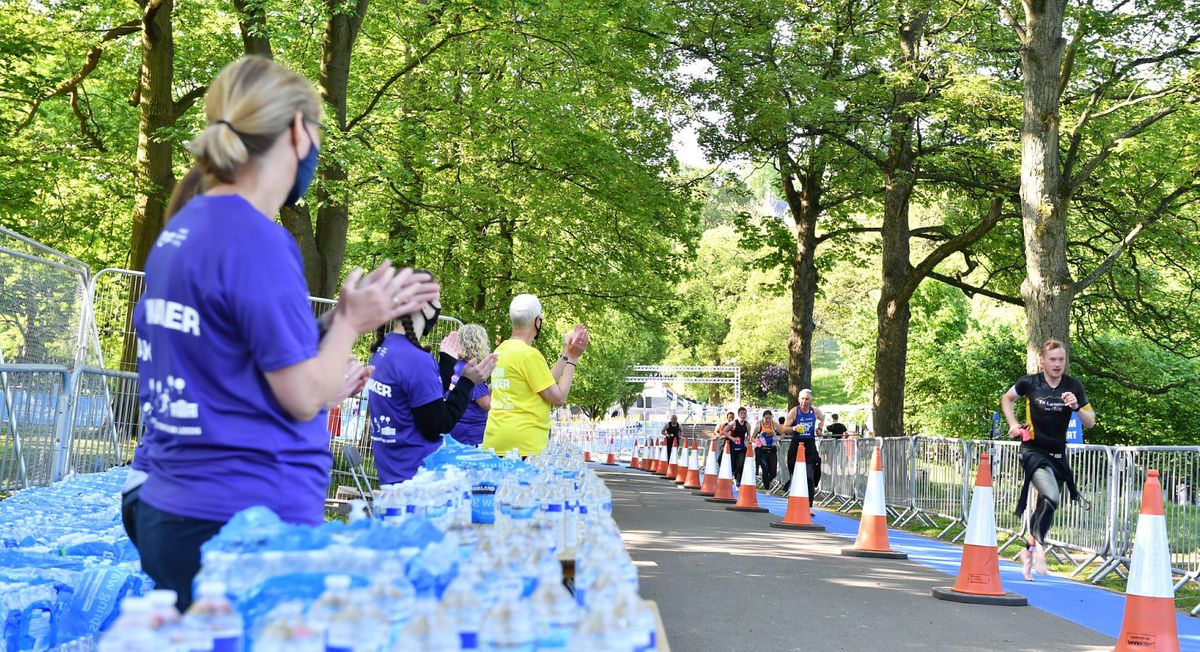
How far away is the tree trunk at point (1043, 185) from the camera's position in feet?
59.6

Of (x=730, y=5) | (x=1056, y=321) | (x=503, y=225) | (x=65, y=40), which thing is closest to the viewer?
(x=1056, y=321)

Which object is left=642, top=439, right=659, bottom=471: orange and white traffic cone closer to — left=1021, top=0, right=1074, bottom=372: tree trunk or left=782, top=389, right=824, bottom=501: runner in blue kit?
left=782, top=389, right=824, bottom=501: runner in blue kit

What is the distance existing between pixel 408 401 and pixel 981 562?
5.22m

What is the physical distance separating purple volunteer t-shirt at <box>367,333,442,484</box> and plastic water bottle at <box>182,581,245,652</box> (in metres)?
4.68

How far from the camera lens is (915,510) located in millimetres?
19078

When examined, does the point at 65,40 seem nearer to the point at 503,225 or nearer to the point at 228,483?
the point at 503,225

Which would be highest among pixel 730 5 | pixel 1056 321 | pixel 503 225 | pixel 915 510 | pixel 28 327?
pixel 730 5

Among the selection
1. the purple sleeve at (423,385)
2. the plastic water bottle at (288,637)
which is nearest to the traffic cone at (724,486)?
the purple sleeve at (423,385)

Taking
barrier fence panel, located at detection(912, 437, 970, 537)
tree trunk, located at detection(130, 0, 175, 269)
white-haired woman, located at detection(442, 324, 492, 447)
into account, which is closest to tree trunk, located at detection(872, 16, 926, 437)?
barrier fence panel, located at detection(912, 437, 970, 537)

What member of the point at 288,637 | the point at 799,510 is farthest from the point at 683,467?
the point at 288,637

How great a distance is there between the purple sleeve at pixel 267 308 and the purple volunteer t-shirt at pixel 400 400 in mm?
4038

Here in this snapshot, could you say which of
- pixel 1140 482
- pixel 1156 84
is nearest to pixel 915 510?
pixel 1140 482

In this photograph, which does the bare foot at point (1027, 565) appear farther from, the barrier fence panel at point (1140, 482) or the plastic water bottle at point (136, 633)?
the plastic water bottle at point (136, 633)

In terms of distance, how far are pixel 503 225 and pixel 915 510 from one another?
14.0 meters
